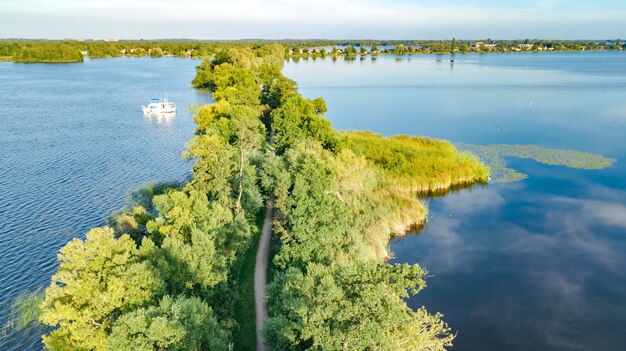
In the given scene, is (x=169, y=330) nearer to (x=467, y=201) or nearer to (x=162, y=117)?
(x=467, y=201)

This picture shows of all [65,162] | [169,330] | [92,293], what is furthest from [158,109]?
[169,330]

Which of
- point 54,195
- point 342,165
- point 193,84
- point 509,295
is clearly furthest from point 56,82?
point 509,295

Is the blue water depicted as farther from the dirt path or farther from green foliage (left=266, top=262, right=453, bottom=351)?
green foliage (left=266, top=262, right=453, bottom=351)

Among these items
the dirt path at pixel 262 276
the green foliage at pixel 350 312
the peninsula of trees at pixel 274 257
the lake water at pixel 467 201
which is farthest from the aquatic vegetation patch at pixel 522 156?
the green foliage at pixel 350 312

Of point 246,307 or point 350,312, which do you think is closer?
point 350,312

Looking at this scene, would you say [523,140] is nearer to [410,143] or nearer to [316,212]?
[410,143]

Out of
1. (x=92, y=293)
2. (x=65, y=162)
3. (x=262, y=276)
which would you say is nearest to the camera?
(x=92, y=293)

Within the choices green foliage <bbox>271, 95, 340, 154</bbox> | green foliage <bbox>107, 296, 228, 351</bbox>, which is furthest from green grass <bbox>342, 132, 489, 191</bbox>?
green foliage <bbox>107, 296, 228, 351</bbox>
